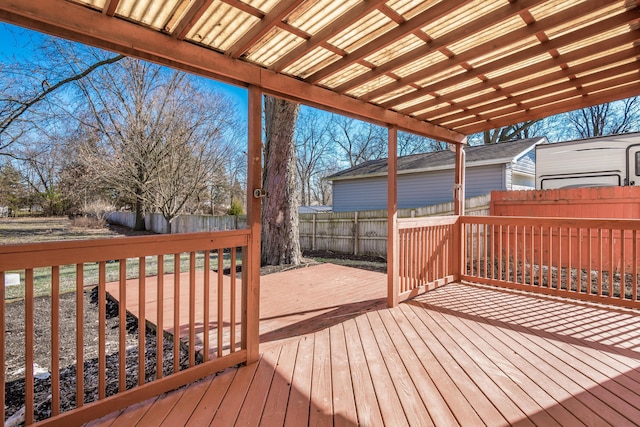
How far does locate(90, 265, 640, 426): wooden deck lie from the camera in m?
1.74

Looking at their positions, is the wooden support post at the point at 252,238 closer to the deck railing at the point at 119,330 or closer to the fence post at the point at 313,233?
the deck railing at the point at 119,330

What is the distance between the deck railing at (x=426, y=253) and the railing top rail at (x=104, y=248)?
2.18m

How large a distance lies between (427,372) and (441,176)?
9.99 metres

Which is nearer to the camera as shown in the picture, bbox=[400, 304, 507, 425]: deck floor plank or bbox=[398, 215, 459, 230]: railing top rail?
bbox=[400, 304, 507, 425]: deck floor plank

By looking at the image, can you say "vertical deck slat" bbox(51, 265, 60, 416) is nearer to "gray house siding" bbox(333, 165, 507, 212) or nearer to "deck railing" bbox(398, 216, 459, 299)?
"deck railing" bbox(398, 216, 459, 299)

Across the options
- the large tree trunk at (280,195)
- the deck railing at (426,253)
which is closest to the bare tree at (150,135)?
the large tree trunk at (280,195)

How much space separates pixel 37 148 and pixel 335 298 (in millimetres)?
9543

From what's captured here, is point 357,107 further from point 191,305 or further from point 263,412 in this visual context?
point 263,412

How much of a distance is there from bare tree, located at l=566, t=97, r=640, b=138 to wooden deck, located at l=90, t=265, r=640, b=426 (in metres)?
19.1

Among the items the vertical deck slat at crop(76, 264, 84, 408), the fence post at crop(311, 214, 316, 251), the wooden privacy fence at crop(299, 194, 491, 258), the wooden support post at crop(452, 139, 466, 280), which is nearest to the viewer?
the vertical deck slat at crop(76, 264, 84, 408)

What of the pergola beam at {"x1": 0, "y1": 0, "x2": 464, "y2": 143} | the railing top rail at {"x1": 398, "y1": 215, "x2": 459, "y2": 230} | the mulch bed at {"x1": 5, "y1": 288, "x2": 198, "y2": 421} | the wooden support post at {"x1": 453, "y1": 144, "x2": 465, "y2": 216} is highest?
the pergola beam at {"x1": 0, "y1": 0, "x2": 464, "y2": 143}

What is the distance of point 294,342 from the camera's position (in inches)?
106

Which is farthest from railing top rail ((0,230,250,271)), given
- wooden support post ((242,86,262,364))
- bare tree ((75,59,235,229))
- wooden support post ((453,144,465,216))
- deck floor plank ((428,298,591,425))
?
bare tree ((75,59,235,229))

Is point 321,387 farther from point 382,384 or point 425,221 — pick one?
point 425,221
